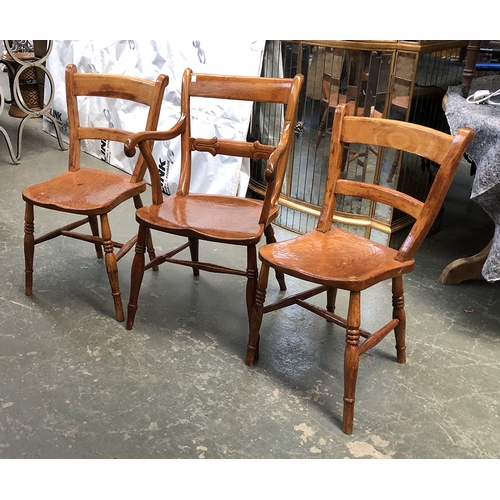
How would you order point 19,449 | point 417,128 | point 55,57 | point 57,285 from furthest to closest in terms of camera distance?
point 55,57 → point 57,285 → point 417,128 → point 19,449

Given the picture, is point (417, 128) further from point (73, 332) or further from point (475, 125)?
point (73, 332)

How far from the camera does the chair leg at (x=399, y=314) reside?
2057 mm

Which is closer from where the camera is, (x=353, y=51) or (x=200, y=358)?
(x=200, y=358)

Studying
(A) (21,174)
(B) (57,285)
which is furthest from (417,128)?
(A) (21,174)

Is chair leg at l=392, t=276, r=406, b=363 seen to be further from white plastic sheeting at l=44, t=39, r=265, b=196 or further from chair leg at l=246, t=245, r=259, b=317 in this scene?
white plastic sheeting at l=44, t=39, r=265, b=196

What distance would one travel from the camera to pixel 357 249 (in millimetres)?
2037

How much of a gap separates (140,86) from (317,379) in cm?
138

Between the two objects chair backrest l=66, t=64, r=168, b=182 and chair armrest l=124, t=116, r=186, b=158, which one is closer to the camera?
chair armrest l=124, t=116, r=186, b=158

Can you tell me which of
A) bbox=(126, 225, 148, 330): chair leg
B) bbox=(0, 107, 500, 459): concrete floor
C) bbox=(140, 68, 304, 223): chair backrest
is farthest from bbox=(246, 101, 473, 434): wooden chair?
bbox=(126, 225, 148, 330): chair leg

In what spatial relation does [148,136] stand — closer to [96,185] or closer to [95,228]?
[96,185]

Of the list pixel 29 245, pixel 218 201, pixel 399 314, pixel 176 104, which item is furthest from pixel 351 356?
pixel 176 104

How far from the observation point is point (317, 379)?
6.95 feet

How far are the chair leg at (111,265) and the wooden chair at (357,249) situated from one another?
0.59m

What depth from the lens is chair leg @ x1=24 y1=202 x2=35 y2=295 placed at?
2.44 meters
